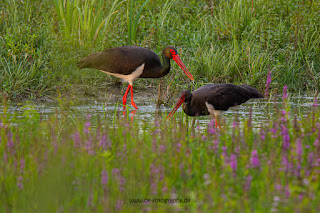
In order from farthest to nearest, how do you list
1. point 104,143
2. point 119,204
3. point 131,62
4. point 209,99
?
point 131,62 → point 209,99 → point 104,143 → point 119,204

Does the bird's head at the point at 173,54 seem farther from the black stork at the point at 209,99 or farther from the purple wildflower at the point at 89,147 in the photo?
the purple wildflower at the point at 89,147

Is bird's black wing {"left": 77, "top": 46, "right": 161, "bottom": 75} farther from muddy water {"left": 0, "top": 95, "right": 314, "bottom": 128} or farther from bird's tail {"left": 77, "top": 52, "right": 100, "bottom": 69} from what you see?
muddy water {"left": 0, "top": 95, "right": 314, "bottom": 128}

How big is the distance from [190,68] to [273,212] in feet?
21.8

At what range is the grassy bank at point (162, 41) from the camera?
938 centimetres

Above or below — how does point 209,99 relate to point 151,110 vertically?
above

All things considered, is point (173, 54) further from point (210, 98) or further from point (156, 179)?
point (156, 179)

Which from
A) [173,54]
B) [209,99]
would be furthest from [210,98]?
[173,54]

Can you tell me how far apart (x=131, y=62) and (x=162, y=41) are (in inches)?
88.5

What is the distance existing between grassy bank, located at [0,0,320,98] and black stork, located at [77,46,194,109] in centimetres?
35

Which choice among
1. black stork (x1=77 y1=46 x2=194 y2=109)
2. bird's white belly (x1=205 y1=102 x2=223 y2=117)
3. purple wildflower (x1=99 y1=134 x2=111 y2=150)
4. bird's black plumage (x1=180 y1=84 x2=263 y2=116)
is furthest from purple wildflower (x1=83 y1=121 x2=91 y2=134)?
black stork (x1=77 y1=46 x2=194 y2=109)

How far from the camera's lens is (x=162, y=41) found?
1104cm

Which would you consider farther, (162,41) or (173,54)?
(162,41)

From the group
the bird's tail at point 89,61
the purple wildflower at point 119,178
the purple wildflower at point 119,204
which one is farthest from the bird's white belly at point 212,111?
the purple wildflower at point 119,204

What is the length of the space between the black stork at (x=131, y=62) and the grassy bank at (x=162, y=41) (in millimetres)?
353
